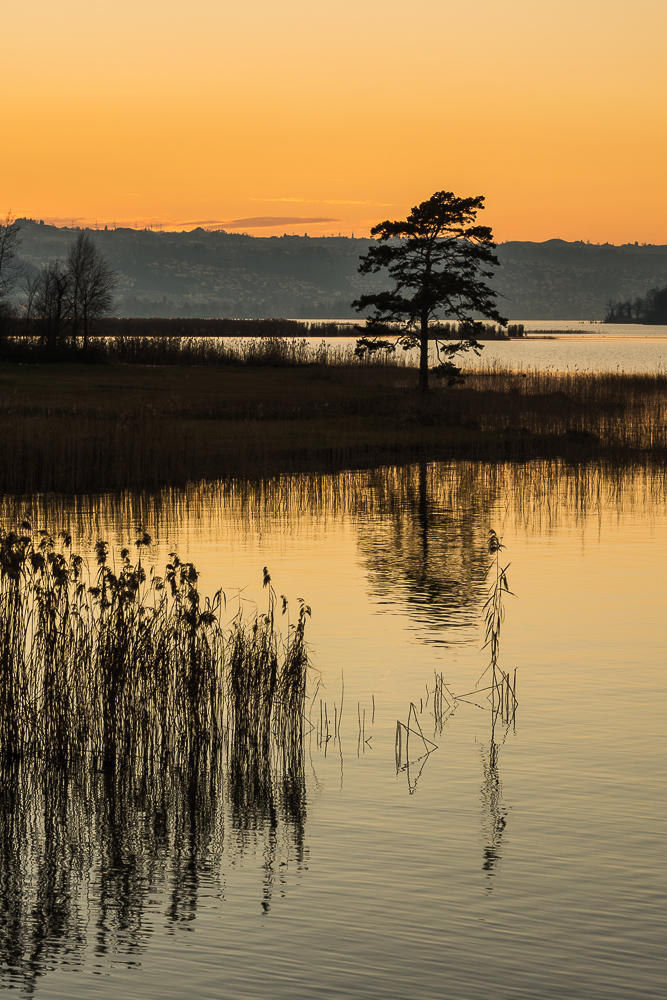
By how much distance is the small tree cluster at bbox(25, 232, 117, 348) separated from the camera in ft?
257

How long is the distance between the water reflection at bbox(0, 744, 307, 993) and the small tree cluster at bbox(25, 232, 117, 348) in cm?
6818

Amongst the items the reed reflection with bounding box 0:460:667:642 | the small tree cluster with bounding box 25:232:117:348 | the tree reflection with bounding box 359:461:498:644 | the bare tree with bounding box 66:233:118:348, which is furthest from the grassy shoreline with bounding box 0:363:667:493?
the bare tree with bounding box 66:233:118:348

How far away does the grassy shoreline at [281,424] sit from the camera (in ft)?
102

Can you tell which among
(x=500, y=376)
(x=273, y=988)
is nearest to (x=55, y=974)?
(x=273, y=988)

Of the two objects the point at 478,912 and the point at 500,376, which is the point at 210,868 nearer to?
the point at 478,912

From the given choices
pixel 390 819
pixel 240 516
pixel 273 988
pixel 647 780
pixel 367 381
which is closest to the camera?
pixel 273 988

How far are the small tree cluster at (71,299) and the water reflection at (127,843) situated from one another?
68.2 meters

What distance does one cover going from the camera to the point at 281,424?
42250mm

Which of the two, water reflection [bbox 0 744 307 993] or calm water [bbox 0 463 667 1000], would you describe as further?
water reflection [bbox 0 744 307 993]

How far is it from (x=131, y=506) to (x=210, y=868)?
19048 mm

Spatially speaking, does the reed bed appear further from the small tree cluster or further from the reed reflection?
the small tree cluster

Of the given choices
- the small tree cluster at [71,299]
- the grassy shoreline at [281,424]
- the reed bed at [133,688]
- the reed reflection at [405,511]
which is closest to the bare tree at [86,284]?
the small tree cluster at [71,299]

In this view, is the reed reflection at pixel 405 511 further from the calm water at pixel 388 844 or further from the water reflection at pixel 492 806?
the water reflection at pixel 492 806

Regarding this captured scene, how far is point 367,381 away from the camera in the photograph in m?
65.1
